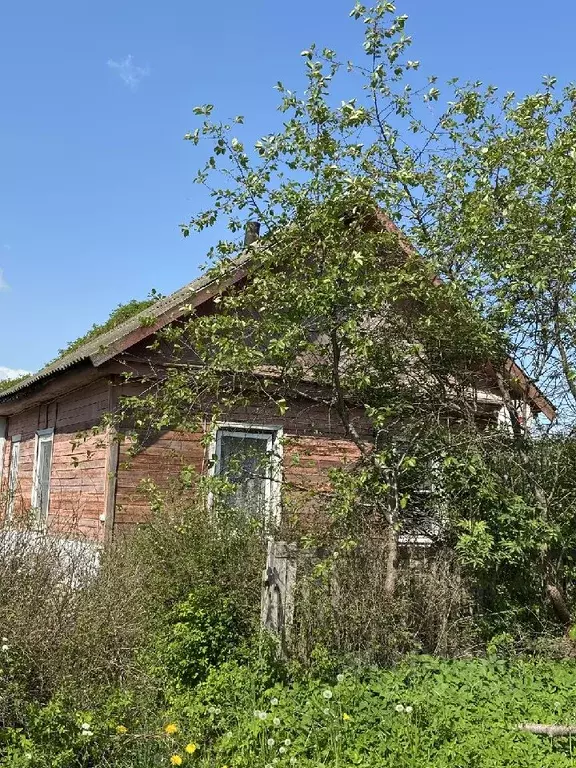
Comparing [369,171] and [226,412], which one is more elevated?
[369,171]

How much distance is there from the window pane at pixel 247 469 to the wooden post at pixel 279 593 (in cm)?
69

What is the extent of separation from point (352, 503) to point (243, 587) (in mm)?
1170

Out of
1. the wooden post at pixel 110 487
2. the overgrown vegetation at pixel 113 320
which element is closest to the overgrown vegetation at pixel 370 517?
the wooden post at pixel 110 487

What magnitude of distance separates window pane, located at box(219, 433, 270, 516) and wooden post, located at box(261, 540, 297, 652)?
686 mm

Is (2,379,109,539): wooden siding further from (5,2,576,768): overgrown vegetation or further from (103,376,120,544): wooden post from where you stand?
(5,2,576,768): overgrown vegetation

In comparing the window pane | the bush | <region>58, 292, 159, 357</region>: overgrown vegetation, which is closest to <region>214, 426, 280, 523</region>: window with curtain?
the window pane

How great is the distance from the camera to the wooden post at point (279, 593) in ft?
18.5

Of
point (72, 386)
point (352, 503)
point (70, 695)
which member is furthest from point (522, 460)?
point (72, 386)

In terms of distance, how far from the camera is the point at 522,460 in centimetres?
695

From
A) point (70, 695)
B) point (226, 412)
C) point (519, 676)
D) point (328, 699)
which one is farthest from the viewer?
point (226, 412)

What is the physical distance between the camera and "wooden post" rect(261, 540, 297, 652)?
565 centimetres

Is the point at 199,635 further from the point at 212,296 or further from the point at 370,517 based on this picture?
the point at 212,296

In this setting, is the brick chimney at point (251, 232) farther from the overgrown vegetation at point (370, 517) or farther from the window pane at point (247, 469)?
the window pane at point (247, 469)

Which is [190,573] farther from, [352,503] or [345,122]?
[345,122]
